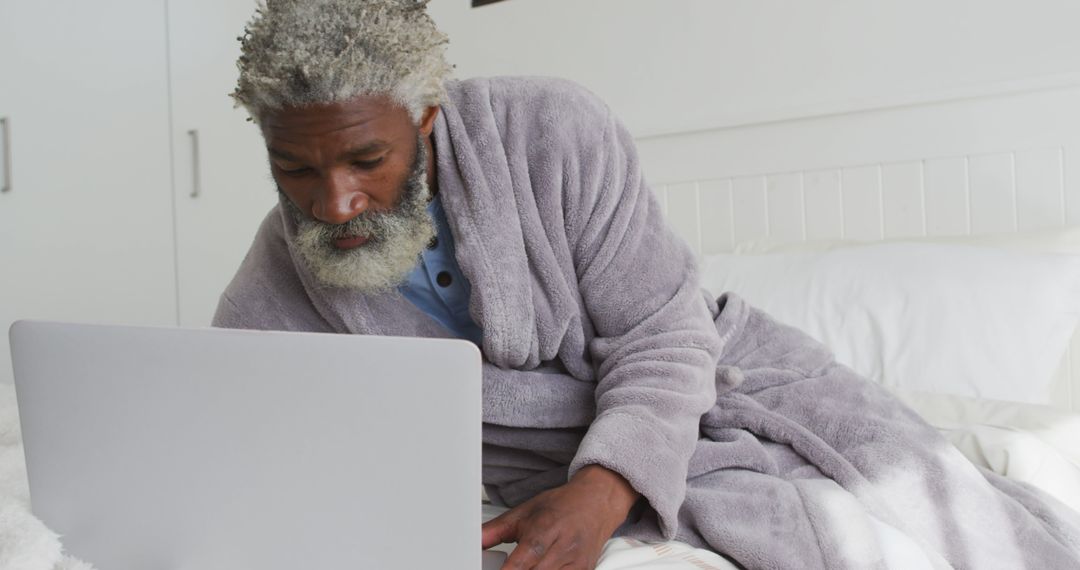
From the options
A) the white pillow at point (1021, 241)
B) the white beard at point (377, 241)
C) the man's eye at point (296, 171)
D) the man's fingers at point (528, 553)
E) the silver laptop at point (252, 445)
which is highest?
the man's eye at point (296, 171)

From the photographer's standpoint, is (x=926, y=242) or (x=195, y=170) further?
(x=195, y=170)

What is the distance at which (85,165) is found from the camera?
2945 mm

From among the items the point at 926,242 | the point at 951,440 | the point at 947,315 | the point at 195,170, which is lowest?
the point at 951,440

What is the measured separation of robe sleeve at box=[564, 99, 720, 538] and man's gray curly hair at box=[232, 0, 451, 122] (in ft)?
0.81

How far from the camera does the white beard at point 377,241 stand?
107cm

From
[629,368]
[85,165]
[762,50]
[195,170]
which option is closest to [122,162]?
[85,165]

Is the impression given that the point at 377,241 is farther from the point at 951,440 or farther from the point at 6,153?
the point at 6,153

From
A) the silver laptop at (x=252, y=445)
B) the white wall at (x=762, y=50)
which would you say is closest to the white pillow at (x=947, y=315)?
the white wall at (x=762, y=50)

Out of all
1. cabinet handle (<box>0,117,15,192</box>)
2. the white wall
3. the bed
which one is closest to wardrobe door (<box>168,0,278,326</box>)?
cabinet handle (<box>0,117,15,192</box>)

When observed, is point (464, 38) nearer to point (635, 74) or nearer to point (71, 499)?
point (635, 74)

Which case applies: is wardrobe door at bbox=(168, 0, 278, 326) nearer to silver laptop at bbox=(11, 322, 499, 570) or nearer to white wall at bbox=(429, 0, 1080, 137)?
white wall at bbox=(429, 0, 1080, 137)

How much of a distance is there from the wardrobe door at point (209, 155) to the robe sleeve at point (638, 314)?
7.47 ft

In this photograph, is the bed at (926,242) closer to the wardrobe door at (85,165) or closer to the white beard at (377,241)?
the white beard at (377,241)

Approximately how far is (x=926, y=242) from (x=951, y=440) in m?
0.65
